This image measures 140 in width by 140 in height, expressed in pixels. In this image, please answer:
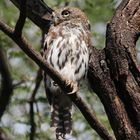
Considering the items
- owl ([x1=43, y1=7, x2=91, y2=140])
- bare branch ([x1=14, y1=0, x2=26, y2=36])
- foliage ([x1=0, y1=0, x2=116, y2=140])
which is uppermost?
bare branch ([x1=14, y1=0, x2=26, y2=36])

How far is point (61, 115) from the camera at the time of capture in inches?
220

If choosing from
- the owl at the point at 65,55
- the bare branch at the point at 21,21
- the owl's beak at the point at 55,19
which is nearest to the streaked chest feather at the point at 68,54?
the owl at the point at 65,55

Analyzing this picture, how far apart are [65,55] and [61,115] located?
697mm

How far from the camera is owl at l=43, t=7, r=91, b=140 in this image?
5.17 metres

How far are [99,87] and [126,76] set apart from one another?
0.76ft

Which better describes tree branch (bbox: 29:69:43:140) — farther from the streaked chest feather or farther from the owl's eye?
the streaked chest feather

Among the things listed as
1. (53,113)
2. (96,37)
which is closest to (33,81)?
(96,37)

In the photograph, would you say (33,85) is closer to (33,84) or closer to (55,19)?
(33,84)

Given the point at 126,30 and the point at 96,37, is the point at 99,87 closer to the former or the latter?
the point at 126,30

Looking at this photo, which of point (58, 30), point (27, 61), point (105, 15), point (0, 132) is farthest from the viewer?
point (27, 61)

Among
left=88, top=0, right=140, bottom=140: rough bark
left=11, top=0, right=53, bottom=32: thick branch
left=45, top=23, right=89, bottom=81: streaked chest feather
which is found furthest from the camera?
left=45, top=23, right=89, bottom=81: streaked chest feather

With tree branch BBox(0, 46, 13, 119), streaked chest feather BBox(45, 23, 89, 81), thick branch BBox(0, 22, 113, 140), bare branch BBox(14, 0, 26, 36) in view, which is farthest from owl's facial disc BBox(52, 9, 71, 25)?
bare branch BBox(14, 0, 26, 36)

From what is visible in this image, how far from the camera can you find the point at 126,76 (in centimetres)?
446

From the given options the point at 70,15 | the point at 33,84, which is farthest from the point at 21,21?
the point at 33,84
